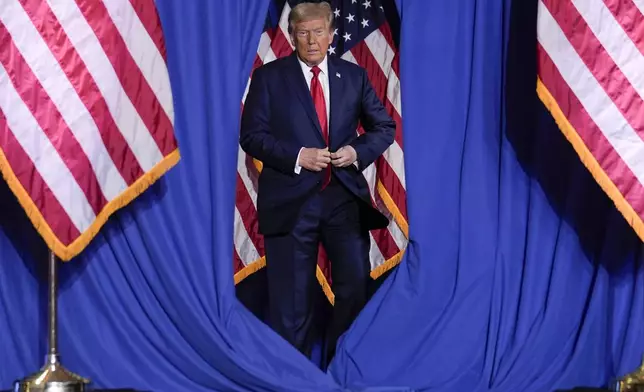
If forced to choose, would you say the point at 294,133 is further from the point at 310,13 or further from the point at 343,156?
the point at 310,13

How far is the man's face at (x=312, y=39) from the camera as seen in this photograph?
4.65m

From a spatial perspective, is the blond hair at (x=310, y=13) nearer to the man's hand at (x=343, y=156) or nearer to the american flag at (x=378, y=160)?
the man's hand at (x=343, y=156)

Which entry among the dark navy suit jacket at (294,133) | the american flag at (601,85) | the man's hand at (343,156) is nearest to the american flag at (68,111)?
the dark navy suit jacket at (294,133)

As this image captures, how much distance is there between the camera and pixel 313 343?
538 cm

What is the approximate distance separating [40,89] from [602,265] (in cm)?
224

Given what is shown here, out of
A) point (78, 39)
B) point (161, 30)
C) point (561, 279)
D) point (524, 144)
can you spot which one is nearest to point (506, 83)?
point (524, 144)

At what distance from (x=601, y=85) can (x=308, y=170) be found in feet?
3.75

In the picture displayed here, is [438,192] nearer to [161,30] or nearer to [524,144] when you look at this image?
[524,144]

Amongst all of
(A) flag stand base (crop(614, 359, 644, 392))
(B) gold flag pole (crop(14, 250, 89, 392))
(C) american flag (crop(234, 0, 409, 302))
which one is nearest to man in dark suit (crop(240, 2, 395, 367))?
(C) american flag (crop(234, 0, 409, 302))

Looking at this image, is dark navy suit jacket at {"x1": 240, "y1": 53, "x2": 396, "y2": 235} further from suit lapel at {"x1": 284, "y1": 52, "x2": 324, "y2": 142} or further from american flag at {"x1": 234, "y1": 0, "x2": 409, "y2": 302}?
american flag at {"x1": 234, "y1": 0, "x2": 409, "y2": 302}

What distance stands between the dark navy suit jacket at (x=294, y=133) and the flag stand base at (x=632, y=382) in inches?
42.6

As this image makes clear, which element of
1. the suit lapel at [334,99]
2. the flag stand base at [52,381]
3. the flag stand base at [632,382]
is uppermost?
the suit lapel at [334,99]

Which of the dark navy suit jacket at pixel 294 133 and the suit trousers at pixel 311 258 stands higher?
the dark navy suit jacket at pixel 294 133

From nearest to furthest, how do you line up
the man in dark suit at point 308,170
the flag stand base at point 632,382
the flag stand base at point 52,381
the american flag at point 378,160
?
the flag stand base at point 52,381
the flag stand base at point 632,382
the man in dark suit at point 308,170
the american flag at point 378,160
